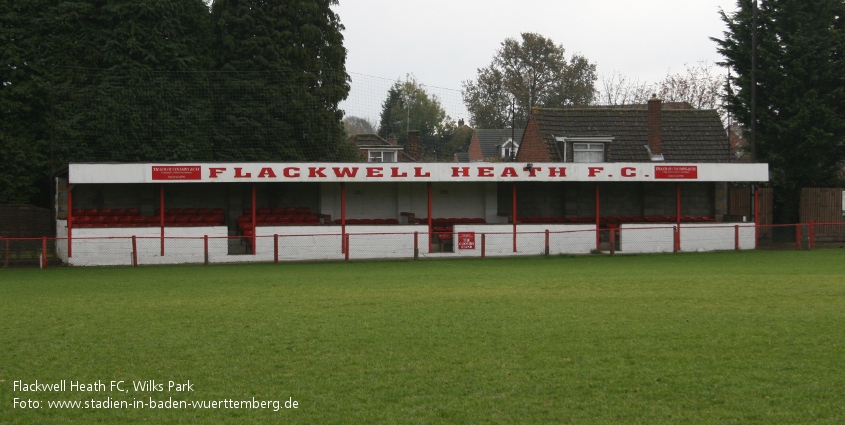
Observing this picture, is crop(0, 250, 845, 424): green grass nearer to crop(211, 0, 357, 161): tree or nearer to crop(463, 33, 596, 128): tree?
crop(211, 0, 357, 161): tree

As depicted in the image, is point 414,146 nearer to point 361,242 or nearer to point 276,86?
point 276,86

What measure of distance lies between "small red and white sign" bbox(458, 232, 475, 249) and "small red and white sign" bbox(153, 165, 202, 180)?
890cm

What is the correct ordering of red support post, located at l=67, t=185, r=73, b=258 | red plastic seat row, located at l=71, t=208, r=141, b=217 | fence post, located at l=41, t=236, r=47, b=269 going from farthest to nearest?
red plastic seat row, located at l=71, t=208, r=141, b=217 < red support post, located at l=67, t=185, r=73, b=258 < fence post, located at l=41, t=236, r=47, b=269

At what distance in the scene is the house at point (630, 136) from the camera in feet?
120

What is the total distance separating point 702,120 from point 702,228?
433 inches

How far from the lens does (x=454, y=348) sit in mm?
10266

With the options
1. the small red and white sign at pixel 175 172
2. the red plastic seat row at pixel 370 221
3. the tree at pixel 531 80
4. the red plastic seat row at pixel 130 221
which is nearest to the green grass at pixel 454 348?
the small red and white sign at pixel 175 172

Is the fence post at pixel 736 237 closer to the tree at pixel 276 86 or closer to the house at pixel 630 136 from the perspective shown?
the house at pixel 630 136

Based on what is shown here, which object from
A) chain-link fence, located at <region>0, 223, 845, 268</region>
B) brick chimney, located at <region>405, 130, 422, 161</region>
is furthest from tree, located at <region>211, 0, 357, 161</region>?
chain-link fence, located at <region>0, 223, 845, 268</region>

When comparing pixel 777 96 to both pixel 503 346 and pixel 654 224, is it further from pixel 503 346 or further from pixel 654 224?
pixel 503 346

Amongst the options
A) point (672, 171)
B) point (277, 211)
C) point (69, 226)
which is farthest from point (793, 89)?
point (69, 226)

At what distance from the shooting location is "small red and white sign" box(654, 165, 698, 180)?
2919 cm

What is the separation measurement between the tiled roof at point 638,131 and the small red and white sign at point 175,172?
1698 cm

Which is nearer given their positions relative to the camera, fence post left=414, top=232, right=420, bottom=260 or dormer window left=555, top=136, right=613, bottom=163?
fence post left=414, top=232, right=420, bottom=260
